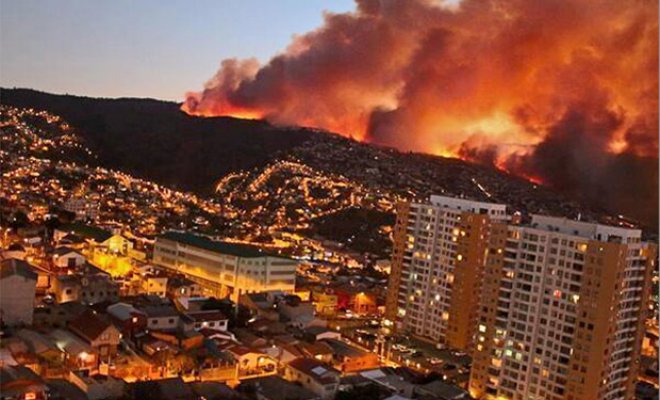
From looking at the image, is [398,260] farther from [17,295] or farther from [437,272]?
[17,295]

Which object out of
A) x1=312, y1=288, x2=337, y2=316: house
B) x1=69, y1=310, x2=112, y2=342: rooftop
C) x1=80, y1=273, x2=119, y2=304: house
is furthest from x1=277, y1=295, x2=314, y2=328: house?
x1=69, y1=310, x2=112, y2=342: rooftop

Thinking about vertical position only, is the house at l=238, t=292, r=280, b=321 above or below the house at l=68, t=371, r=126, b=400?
above

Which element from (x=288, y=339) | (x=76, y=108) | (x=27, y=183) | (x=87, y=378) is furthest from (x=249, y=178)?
(x=87, y=378)

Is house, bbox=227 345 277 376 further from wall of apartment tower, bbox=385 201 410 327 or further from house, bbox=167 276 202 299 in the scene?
wall of apartment tower, bbox=385 201 410 327

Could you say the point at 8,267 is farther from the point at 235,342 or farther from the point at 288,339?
the point at 288,339

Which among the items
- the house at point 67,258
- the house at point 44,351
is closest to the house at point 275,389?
the house at point 44,351
